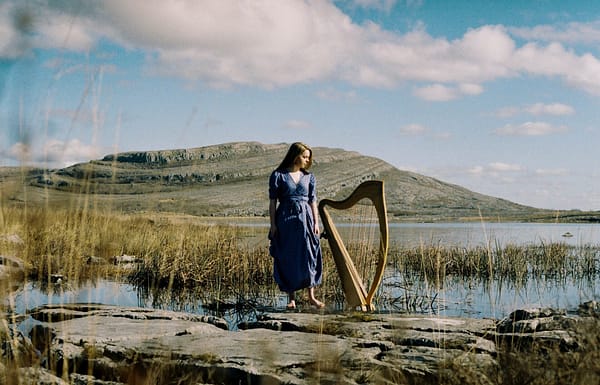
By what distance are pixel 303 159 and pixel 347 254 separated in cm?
102

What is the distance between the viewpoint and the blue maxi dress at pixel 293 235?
22.0 feet

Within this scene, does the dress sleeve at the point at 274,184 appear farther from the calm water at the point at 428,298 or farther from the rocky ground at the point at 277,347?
the rocky ground at the point at 277,347

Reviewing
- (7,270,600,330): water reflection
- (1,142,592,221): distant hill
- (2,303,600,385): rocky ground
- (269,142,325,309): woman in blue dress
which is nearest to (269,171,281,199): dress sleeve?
(269,142,325,309): woman in blue dress

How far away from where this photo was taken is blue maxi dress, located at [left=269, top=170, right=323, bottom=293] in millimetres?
6691

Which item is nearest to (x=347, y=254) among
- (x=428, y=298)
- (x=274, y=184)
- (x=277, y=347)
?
(x=274, y=184)

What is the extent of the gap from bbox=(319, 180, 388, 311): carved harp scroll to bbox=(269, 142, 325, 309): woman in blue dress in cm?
22

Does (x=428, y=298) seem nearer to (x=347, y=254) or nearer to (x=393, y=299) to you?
(x=393, y=299)

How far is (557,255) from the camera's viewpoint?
12000 millimetres

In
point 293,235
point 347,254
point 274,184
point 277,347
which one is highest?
point 274,184

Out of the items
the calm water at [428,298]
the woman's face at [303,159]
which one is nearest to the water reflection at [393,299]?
the calm water at [428,298]

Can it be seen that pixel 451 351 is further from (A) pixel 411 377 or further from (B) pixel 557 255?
(B) pixel 557 255

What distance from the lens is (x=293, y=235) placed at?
22.0 ft

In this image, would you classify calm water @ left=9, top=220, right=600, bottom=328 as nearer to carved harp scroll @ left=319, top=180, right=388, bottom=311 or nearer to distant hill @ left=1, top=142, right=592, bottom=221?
carved harp scroll @ left=319, top=180, right=388, bottom=311

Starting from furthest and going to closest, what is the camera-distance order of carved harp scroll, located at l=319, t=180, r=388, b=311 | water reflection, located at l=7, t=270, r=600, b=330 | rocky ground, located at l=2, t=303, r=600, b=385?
water reflection, located at l=7, t=270, r=600, b=330
carved harp scroll, located at l=319, t=180, r=388, b=311
rocky ground, located at l=2, t=303, r=600, b=385
